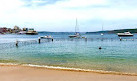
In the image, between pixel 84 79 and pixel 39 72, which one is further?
pixel 39 72

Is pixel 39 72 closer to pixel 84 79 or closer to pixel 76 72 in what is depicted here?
pixel 76 72

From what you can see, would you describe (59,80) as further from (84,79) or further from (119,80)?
(119,80)

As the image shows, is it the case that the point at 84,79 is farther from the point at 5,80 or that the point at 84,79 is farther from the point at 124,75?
the point at 5,80

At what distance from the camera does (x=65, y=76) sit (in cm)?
1166

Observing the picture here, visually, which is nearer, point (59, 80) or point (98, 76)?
point (59, 80)

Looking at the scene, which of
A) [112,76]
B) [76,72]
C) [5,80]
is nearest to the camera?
[5,80]

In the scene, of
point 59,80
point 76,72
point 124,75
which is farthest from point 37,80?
point 124,75

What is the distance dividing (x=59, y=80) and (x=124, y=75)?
180 inches

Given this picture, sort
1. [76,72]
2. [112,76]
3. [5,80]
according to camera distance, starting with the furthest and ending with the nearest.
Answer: [76,72] → [112,76] → [5,80]

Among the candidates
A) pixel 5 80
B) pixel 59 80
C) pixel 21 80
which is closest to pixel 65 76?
pixel 59 80

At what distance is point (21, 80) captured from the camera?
10.6 meters

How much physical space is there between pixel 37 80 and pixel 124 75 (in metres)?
5.86

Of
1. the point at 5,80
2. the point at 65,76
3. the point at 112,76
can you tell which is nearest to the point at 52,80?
the point at 65,76

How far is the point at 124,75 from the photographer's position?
471 inches
